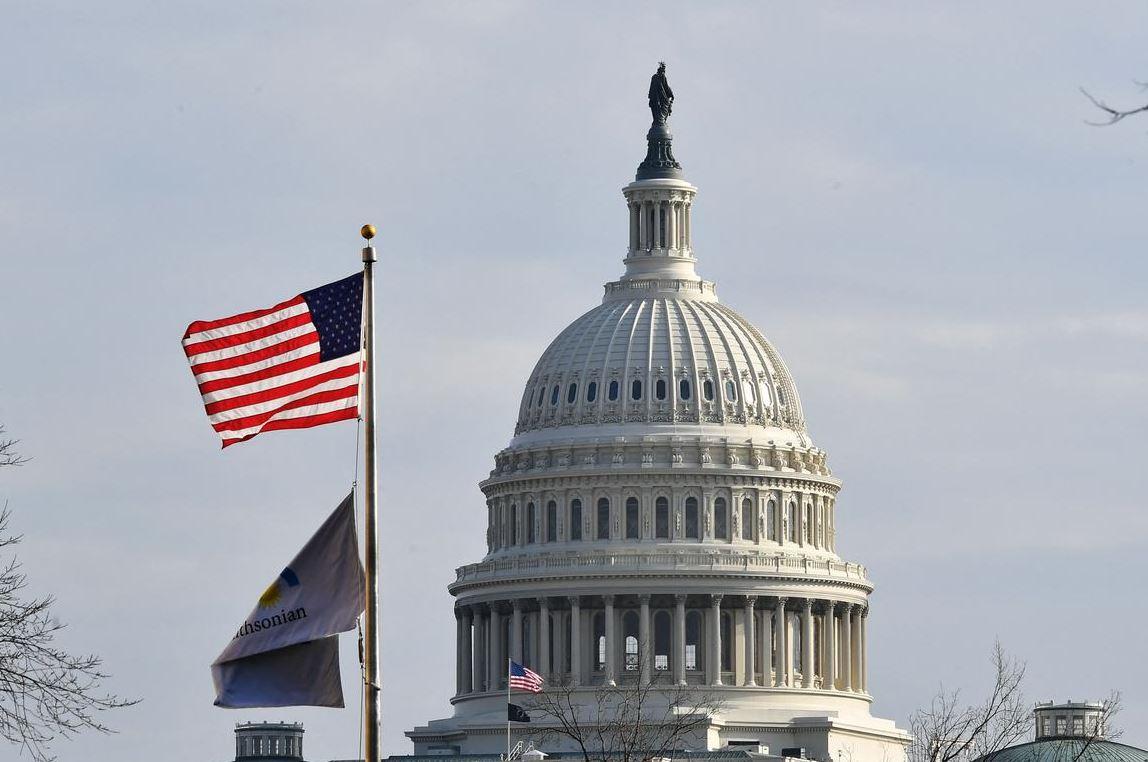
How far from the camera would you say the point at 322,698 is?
6550 centimetres

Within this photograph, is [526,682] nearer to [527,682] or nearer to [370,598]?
[527,682]

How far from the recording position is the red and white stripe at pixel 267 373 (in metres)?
66.1

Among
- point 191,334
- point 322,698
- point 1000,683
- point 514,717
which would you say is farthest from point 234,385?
point 514,717

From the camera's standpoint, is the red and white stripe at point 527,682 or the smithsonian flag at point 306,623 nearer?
the smithsonian flag at point 306,623

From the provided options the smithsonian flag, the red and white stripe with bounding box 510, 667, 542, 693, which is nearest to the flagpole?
the smithsonian flag

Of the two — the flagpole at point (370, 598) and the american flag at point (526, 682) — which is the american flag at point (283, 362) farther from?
the american flag at point (526, 682)

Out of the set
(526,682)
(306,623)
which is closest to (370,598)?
(306,623)

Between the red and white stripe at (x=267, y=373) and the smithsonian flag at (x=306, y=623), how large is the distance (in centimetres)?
191

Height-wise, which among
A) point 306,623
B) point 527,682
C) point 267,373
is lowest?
point 306,623

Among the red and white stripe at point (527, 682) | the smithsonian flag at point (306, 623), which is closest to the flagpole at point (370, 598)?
the smithsonian flag at point (306, 623)

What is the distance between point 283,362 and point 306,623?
4293 millimetres

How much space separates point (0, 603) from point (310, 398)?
25.4ft

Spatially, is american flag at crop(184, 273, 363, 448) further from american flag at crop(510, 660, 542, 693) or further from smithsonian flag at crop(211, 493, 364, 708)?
american flag at crop(510, 660, 542, 693)

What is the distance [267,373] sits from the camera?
217 feet
